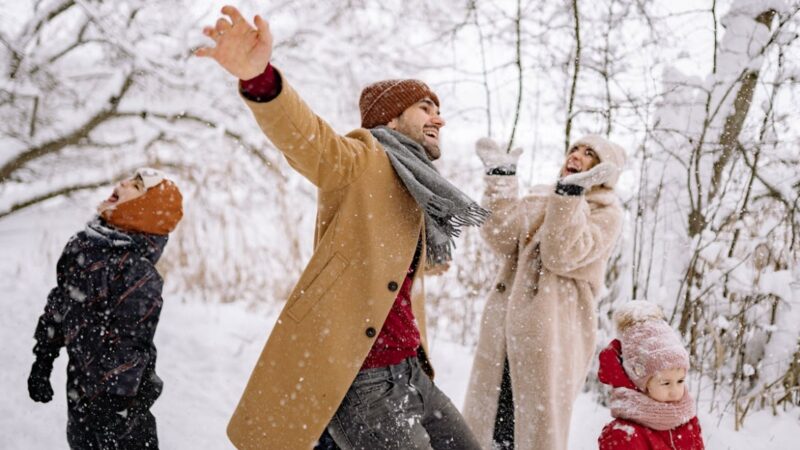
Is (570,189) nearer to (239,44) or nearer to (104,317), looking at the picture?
(239,44)

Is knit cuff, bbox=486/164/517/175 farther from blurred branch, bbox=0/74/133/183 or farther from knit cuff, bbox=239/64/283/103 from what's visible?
blurred branch, bbox=0/74/133/183

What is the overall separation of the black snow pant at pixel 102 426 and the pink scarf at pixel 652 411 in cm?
181

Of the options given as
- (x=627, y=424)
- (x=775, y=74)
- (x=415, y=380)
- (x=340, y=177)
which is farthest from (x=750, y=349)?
(x=340, y=177)

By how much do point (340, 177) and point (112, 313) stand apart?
129cm

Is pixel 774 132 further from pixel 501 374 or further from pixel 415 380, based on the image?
pixel 415 380

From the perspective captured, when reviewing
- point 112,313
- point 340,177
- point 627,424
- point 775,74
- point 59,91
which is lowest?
point 112,313

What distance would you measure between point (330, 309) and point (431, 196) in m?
0.41

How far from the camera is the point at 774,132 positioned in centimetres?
381

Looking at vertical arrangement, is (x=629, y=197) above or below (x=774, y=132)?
below

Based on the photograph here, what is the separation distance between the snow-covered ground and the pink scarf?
159 cm

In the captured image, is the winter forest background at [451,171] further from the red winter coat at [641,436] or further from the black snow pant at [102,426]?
the red winter coat at [641,436]

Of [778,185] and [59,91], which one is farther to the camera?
[59,91]

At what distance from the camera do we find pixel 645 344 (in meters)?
2.01

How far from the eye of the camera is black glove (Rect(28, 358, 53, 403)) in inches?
90.2
